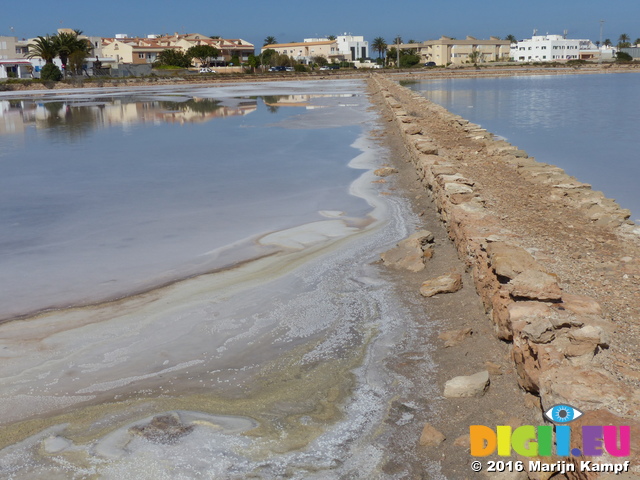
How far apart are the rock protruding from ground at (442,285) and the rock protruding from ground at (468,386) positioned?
68.8 inches

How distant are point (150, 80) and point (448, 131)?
55540 millimetres

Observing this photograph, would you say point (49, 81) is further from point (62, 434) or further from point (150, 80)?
point (62, 434)

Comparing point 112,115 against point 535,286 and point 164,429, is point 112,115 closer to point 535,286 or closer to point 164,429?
point 164,429

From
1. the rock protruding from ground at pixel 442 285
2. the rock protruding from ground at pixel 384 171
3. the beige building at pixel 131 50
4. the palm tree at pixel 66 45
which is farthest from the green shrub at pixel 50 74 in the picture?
the rock protruding from ground at pixel 442 285

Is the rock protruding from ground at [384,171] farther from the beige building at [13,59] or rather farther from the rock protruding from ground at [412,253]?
the beige building at [13,59]

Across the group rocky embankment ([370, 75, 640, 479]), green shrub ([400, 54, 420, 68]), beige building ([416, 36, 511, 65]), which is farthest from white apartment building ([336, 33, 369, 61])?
rocky embankment ([370, 75, 640, 479])

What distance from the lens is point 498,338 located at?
4801 mm


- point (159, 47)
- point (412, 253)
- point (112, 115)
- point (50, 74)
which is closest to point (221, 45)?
point (159, 47)

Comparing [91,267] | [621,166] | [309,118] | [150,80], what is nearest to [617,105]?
[309,118]

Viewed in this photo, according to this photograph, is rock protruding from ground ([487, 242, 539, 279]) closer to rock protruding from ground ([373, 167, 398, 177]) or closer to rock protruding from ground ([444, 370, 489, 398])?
rock protruding from ground ([444, 370, 489, 398])

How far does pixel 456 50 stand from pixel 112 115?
9283 centimetres

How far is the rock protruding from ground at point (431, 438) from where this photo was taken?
375 cm

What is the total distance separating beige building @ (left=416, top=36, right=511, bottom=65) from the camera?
109 metres

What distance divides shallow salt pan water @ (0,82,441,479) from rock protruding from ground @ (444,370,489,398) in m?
0.25
